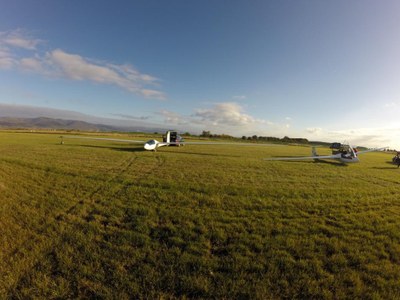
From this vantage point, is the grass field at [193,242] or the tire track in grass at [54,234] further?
the tire track in grass at [54,234]

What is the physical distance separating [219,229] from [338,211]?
4.72 meters

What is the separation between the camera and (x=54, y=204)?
660 centimetres

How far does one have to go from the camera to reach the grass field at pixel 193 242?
347 cm

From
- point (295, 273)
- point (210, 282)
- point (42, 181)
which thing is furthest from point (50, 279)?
point (42, 181)

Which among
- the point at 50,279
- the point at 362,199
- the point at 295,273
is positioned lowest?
the point at 50,279

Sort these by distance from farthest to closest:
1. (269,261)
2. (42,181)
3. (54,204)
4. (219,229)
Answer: (42,181) → (54,204) → (219,229) → (269,261)

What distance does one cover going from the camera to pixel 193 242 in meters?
4.73

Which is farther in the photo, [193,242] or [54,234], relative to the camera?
[54,234]

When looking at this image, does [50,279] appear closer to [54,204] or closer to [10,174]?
[54,204]

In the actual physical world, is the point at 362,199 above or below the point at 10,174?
above

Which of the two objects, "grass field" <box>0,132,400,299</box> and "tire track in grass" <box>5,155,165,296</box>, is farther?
"tire track in grass" <box>5,155,165,296</box>

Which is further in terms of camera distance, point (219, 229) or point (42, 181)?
point (42, 181)

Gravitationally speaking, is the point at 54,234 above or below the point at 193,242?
below

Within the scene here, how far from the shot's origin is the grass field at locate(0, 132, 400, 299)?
11.4 feet
